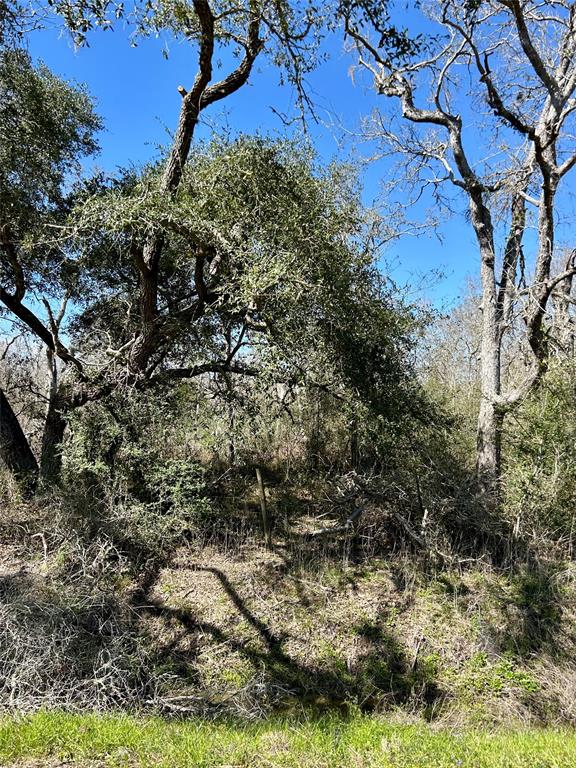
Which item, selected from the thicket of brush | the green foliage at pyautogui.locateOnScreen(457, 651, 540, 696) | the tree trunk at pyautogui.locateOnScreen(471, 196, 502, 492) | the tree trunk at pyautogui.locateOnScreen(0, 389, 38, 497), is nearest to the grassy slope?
the thicket of brush

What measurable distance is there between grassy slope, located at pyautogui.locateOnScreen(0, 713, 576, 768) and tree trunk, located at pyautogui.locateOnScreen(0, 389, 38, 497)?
15.3 ft

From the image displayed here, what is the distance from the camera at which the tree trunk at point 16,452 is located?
8156 mm

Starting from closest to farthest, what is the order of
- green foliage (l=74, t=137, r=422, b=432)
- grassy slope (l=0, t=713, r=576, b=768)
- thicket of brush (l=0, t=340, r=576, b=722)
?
grassy slope (l=0, t=713, r=576, b=768), thicket of brush (l=0, t=340, r=576, b=722), green foliage (l=74, t=137, r=422, b=432)

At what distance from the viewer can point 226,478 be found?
919cm

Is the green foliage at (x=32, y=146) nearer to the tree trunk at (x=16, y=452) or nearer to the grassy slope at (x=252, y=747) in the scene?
the tree trunk at (x=16, y=452)

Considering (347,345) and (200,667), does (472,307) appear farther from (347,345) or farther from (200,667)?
(200,667)

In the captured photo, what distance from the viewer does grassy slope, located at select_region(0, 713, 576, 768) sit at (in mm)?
3338

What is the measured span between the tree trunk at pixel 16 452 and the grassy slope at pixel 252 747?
4668 millimetres

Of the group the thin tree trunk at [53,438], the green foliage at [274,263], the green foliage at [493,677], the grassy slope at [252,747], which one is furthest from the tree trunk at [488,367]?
the thin tree trunk at [53,438]

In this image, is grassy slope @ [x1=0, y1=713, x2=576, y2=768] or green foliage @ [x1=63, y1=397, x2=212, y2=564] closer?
grassy slope @ [x1=0, y1=713, x2=576, y2=768]

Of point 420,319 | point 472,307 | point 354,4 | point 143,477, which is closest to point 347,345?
point 420,319

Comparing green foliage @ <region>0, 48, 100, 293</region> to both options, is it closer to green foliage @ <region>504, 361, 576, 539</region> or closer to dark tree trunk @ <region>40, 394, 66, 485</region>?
dark tree trunk @ <region>40, 394, 66, 485</region>

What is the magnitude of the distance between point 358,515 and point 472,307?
31.9ft

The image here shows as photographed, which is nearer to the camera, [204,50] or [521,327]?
[204,50]
